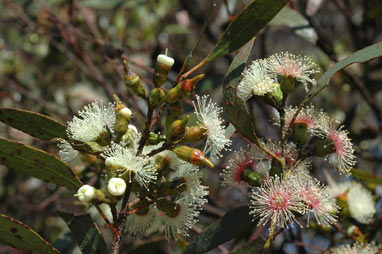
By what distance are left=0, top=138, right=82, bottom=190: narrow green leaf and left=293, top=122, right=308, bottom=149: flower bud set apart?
2.14 ft

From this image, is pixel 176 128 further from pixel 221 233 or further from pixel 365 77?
pixel 365 77

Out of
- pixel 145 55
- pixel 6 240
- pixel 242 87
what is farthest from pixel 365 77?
pixel 6 240

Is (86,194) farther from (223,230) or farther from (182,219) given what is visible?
(223,230)

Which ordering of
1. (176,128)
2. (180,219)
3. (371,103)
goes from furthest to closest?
(371,103) → (180,219) → (176,128)

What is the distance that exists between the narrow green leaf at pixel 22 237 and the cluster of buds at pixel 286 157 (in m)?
0.59

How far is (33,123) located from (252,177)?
67cm

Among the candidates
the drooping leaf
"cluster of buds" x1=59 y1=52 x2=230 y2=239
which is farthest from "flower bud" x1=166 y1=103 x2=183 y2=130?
the drooping leaf

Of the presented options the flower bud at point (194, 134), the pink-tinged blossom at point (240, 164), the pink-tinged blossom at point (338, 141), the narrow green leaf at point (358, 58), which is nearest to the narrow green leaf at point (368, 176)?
the pink-tinged blossom at point (338, 141)

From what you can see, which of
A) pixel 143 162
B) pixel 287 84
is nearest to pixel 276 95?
pixel 287 84

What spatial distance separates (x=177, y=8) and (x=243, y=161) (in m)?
3.10

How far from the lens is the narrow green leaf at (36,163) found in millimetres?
1253

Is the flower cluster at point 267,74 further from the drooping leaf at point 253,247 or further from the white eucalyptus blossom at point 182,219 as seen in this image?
the drooping leaf at point 253,247

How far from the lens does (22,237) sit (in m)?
1.30

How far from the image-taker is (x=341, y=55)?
3.39 m
